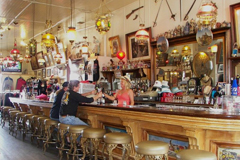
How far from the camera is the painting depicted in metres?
6.66

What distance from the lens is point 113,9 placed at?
7.92 meters

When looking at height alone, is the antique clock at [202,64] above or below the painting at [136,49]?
below

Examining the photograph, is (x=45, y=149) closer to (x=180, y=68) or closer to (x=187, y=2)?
(x=180, y=68)

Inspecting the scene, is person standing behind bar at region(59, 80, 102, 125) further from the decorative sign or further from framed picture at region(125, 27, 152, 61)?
the decorative sign

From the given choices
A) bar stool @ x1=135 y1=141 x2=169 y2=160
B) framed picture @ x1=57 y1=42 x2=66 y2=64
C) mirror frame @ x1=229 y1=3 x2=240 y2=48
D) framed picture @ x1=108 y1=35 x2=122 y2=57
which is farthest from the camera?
framed picture @ x1=57 y1=42 x2=66 y2=64

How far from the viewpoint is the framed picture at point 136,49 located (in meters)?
6.66

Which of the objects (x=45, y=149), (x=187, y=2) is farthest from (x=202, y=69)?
(x=45, y=149)

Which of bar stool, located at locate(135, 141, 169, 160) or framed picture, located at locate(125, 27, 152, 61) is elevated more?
framed picture, located at locate(125, 27, 152, 61)

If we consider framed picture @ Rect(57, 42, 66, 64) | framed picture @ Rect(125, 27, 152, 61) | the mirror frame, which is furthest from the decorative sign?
framed picture @ Rect(57, 42, 66, 64)

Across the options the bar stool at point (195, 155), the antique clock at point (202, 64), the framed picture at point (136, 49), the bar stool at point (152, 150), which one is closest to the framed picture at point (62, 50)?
the framed picture at point (136, 49)

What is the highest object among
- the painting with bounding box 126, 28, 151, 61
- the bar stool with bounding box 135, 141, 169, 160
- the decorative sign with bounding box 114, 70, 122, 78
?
the painting with bounding box 126, 28, 151, 61

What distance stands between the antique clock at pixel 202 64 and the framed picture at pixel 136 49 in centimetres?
146

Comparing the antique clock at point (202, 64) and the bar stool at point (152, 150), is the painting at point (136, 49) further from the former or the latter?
the bar stool at point (152, 150)

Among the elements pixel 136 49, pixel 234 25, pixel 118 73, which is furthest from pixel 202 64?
pixel 118 73
